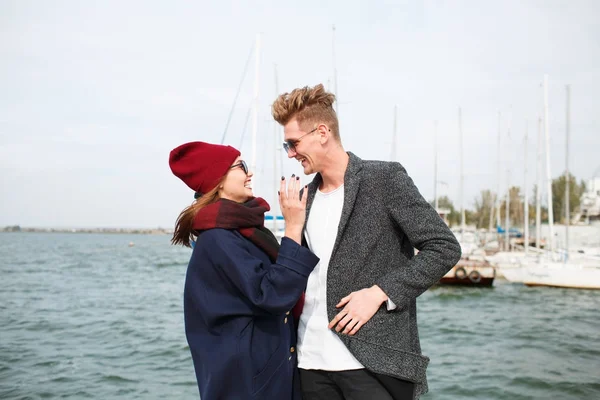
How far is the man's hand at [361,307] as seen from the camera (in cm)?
255

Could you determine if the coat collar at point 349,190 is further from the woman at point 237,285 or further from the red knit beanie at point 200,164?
the red knit beanie at point 200,164

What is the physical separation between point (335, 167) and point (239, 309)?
87 centimetres

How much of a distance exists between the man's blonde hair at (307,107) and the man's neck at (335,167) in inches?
5.6

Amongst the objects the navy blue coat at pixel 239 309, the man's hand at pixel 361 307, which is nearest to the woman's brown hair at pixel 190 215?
the navy blue coat at pixel 239 309

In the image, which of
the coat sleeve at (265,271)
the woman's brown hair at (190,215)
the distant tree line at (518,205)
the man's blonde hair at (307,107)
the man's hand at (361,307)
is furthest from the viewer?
the distant tree line at (518,205)

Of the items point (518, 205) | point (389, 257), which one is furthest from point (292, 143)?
point (518, 205)

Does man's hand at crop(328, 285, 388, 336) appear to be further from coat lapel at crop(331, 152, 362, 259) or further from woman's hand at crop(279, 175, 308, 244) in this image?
woman's hand at crop(279, 175, 308, 244)

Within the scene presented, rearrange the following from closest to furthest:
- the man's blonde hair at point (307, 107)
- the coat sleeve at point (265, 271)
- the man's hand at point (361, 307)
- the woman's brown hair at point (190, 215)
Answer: the coat sleeve at point (265, 271) → the man's hand at point (361, 307) → the woman's brown hair at point (190, 215) → the man's blonde hair at point (307, 107)

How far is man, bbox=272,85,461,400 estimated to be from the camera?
255cm

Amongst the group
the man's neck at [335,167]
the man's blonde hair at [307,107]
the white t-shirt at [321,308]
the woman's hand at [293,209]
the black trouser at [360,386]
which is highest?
the man's blonde hair at [307,107]

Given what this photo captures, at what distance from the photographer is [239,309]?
255cm

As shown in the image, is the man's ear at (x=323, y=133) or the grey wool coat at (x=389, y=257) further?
the man's ear at (x=323, y=133)

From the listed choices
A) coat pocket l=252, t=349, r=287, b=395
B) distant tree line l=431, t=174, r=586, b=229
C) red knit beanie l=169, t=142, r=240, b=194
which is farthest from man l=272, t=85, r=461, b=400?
distant tree line l=431, t=174, r=586, b=229

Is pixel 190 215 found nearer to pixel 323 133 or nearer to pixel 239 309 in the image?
pixel 239 309
